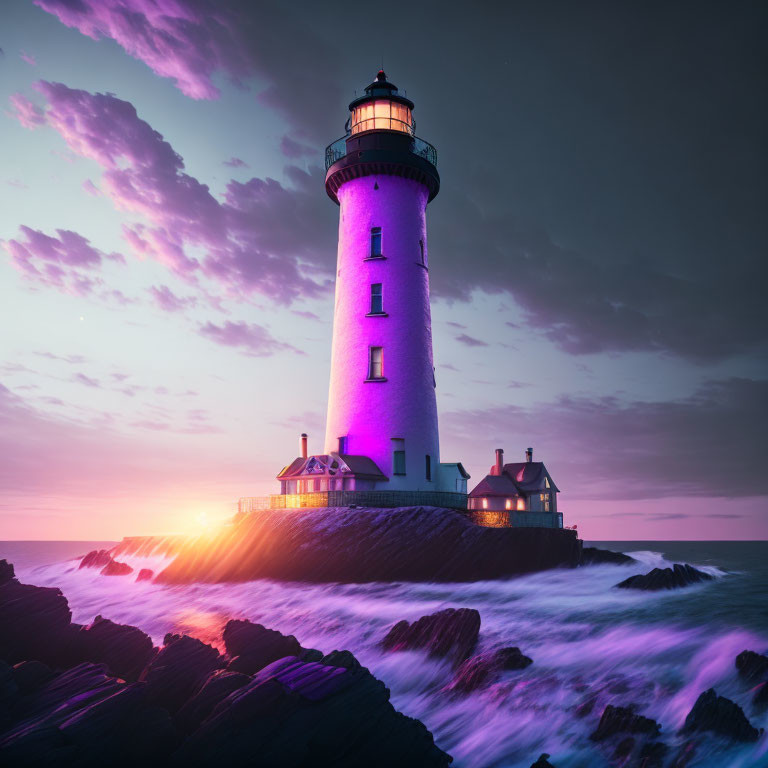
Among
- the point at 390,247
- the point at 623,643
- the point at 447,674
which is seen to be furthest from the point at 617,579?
the point at 390,247

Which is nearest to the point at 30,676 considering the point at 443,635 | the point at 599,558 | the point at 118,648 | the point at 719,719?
the point at 118,648

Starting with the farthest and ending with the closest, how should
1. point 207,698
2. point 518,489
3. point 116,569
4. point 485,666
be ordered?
point 518,489 < point 116,569 < point 485,666 < point 207,698

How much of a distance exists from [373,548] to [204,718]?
13.7 m

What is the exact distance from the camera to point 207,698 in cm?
1093

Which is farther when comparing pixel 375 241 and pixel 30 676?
pixel 375 241

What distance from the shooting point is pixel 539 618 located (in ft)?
59.1

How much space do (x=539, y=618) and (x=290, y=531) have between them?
10.9 metres

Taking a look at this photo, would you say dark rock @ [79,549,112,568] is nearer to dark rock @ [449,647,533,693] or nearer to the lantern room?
the lantern room

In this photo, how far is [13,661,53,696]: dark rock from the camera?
40.2 ft

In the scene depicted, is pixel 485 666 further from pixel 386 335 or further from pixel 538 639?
pixel 386 335

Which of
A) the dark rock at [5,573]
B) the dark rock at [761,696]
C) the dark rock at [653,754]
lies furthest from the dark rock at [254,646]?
the dark rock at [761,696]

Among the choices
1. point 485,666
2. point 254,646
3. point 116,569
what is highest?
point 116,569

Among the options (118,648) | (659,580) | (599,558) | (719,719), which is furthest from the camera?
(599,558)

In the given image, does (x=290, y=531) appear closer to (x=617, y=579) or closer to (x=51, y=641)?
(x=51, y=641)
